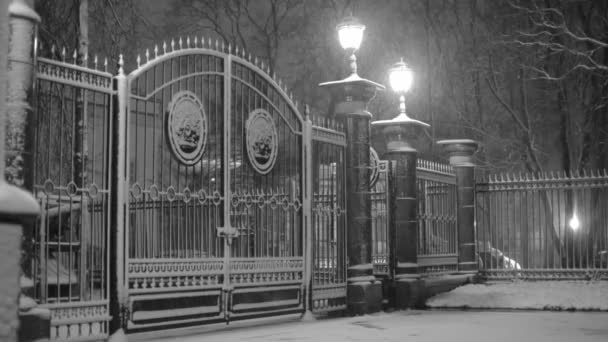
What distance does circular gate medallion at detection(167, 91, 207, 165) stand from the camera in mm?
9047

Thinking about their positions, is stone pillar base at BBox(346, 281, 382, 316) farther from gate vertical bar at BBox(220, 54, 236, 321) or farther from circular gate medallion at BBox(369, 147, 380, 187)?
gate vertical bar at BBox(220, 54, 236, 321)

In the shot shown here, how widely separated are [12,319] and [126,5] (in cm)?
1479

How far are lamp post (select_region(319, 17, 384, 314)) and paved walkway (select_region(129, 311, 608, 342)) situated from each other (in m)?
0.40

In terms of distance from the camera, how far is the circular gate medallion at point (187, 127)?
9.05 metres

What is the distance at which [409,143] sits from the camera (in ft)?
46.5

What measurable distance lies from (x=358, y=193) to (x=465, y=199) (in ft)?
14.4

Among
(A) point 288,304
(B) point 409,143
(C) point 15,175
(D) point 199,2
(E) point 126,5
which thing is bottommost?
(A) point 288,304

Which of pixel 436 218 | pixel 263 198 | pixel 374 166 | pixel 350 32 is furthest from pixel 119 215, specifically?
pixel 436 218

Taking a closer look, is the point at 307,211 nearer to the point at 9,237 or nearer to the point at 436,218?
the point at 436,218

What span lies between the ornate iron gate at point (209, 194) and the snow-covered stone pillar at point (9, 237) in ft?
17.0

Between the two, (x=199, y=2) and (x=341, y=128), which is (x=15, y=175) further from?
(x=199, y=2)

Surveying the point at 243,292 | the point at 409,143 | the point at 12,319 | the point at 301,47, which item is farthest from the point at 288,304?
the point at 301,47

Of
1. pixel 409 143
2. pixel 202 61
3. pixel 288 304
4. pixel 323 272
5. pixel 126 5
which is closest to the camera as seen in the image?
pixel 202 61

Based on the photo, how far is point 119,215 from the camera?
8.26m
